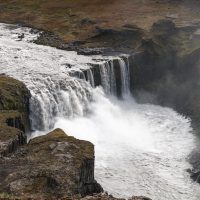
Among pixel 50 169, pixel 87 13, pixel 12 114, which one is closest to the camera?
pixel 50 169

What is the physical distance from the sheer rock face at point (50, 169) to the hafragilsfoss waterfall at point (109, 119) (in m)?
5.55

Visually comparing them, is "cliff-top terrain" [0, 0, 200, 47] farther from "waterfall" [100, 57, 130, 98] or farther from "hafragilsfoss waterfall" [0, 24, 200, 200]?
"hafragilsfoss waterfall" [0, 24, 200, 200]

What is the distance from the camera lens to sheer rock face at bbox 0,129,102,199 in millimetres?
21375

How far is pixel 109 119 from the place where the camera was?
4403cm

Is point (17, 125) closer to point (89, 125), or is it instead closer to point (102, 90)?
point (89, 125)

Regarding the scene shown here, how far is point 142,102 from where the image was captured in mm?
49969

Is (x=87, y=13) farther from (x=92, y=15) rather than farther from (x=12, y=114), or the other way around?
(x=12, y=114)

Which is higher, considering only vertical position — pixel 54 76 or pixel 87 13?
pixel 87 13

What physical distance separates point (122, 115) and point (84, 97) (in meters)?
4.52

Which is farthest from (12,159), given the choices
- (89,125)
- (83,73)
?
(83,73)

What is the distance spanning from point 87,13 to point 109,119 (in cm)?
2937

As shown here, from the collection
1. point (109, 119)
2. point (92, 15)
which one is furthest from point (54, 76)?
point (92, 15)

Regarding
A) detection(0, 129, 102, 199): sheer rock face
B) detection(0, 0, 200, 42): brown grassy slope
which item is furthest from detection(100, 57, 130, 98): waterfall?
detection(0, 129, 102, 199): sheer rock face

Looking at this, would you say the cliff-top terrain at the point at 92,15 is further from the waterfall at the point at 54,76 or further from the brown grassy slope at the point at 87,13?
the waterfall at the point at 54,76
